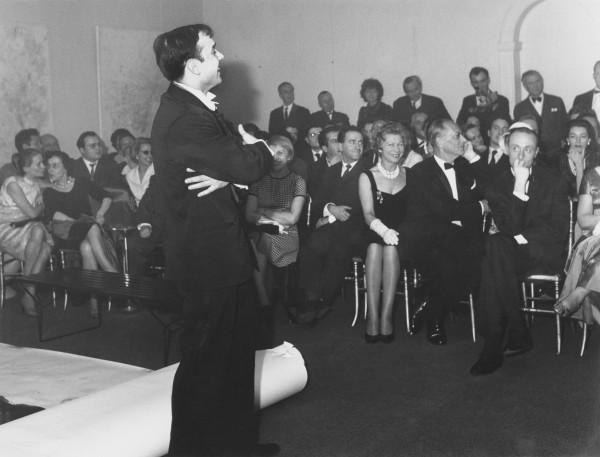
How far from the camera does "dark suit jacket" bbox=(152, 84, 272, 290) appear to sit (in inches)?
102

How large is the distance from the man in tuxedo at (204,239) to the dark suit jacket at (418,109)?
6.57 meters

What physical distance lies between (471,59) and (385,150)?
508cm

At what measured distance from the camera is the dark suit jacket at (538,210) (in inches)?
178

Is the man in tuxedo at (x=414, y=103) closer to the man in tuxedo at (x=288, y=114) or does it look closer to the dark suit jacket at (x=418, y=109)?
the dark suit jacket at (x=418, y=109)

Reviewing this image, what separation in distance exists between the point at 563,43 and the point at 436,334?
560 centimetres

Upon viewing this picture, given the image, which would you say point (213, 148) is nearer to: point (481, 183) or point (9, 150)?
point (481, 183)

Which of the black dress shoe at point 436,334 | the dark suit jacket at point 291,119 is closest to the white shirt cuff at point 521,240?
the black dress shoe at point 436,334

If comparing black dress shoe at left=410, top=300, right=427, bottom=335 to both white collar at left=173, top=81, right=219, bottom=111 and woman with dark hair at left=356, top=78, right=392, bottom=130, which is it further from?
woman with dark hair at left=356, top=78, right=392, bottom=130

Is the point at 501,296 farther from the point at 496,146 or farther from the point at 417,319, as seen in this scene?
the point at 496,146

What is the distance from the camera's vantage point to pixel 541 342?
4.64m

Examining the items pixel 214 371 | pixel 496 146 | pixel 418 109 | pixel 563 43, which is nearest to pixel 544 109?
pixel 563 43

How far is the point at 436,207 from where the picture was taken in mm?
4781

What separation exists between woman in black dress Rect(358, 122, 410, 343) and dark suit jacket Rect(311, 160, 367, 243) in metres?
0.20

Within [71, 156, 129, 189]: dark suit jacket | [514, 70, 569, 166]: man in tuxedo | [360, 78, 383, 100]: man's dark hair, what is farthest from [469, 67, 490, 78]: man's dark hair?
[71, 156, 129, 189]: dark suit jacket
